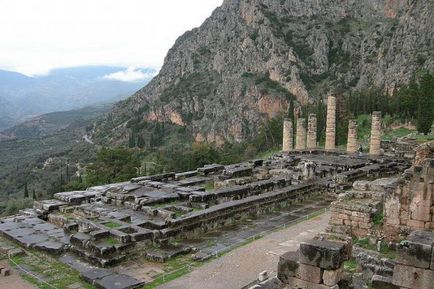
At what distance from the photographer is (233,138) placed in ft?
374

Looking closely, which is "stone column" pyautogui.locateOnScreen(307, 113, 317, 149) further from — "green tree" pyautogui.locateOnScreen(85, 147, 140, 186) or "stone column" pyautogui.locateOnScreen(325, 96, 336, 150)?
"green tree" pyautogui.locateOnScreen(85, 147, 140, 186)

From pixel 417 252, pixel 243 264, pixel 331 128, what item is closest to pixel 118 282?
Answer: pixel 243 264

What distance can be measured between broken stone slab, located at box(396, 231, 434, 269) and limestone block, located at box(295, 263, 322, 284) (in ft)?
4.57

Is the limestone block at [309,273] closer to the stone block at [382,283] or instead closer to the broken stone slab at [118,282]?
the stone block at [382,283]

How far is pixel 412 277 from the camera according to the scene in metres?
7.42

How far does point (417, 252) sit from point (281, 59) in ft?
373

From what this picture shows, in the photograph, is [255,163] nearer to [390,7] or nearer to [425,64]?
[425,64]

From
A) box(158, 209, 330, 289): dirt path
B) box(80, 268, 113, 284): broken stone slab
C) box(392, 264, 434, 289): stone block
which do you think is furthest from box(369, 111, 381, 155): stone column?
box(392, 264, 434, 289): stone block

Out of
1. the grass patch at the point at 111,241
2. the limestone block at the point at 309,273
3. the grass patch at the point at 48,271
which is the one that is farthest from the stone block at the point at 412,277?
the grass patch at the point at 111,241

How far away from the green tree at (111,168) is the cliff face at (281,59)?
68.0 m

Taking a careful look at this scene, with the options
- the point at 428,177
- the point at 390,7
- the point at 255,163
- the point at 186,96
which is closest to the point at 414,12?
the point at 390,7

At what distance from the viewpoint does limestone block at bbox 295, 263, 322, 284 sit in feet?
25.2

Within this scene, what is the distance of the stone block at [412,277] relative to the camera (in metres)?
7.23

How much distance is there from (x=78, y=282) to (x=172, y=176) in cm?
1282
